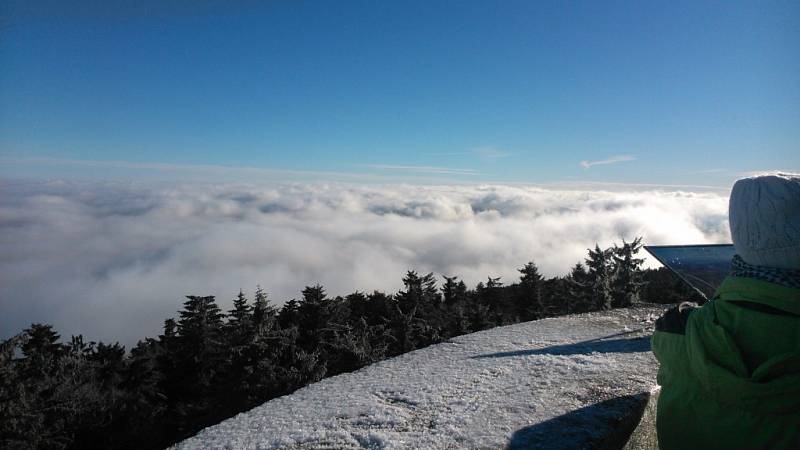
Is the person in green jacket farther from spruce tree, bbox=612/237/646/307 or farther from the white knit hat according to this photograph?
spruce tree, bbox=612/237/646/307

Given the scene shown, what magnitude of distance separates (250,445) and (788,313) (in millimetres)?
2332

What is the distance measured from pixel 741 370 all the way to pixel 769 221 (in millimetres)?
536

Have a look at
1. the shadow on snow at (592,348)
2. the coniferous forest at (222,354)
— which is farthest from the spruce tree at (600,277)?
the shadow on snow at (592,348)

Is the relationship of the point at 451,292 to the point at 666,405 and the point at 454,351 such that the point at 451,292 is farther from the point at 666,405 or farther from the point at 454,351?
the point at 666,405

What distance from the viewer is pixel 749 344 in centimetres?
139

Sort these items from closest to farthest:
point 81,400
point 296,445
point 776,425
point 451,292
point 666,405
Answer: point 776,425 → point 666,405 → point 296,445 → point 81,400 → point 451,292

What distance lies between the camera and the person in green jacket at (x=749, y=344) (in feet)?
4.39

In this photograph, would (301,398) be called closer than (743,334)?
No

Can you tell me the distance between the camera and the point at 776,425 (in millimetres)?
1364

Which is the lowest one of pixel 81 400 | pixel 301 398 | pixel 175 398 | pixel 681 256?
pixel 175 398

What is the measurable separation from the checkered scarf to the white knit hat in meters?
0.02

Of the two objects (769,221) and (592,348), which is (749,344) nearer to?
(769,221)

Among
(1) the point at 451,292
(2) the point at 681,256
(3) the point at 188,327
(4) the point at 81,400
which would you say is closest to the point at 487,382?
(2) the point at 681,256

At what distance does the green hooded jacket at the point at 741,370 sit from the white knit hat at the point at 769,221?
0.12m
